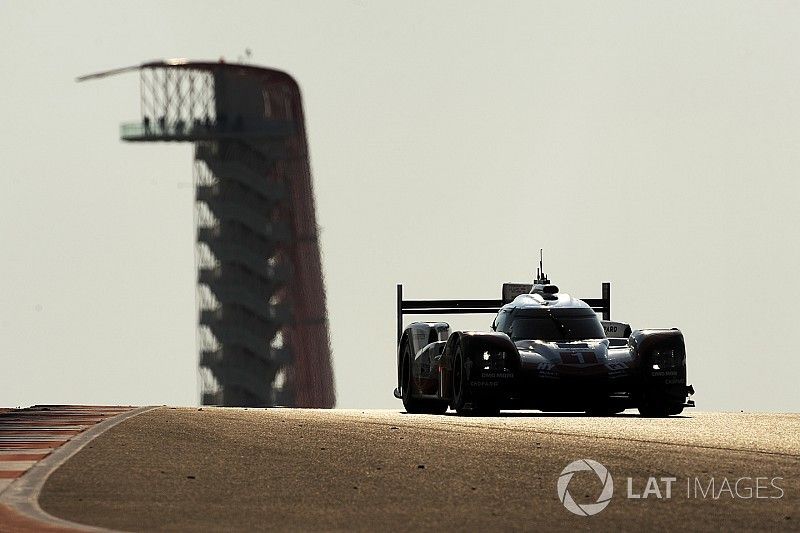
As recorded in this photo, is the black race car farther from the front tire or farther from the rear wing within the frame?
the rear wing

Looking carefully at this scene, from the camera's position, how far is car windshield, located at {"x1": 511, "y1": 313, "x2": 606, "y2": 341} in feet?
89.1

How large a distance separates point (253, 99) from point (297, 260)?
35.0ft

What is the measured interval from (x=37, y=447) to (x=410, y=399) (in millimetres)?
11600

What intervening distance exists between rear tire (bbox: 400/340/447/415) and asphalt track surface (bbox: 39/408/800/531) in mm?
6447

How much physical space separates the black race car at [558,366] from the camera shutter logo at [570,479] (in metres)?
8.55

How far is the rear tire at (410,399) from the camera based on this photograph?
95.4 feet

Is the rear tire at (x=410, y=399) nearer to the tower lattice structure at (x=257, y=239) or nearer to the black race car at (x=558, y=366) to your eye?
the black race car at (x=558, y=366)

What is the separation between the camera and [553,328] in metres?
27.2

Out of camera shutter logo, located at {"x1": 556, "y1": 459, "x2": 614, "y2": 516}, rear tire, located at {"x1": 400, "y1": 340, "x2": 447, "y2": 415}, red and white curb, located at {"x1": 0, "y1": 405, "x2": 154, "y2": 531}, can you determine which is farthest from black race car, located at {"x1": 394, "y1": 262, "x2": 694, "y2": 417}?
camera shutter logo, located at {"x1": 556, "y1": 459, "x2": 614, "y2": 516}

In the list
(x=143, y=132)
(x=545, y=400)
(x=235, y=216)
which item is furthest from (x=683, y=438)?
(x=143, y=132)

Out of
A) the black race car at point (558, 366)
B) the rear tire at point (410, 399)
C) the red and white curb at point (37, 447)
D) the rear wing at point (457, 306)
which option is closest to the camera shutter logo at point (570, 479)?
the red and white curb at point (37, 447)

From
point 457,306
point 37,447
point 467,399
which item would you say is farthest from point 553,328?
point 37,447

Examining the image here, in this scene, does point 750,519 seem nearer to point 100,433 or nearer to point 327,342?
point 100,433

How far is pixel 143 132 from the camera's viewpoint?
111438 mm
